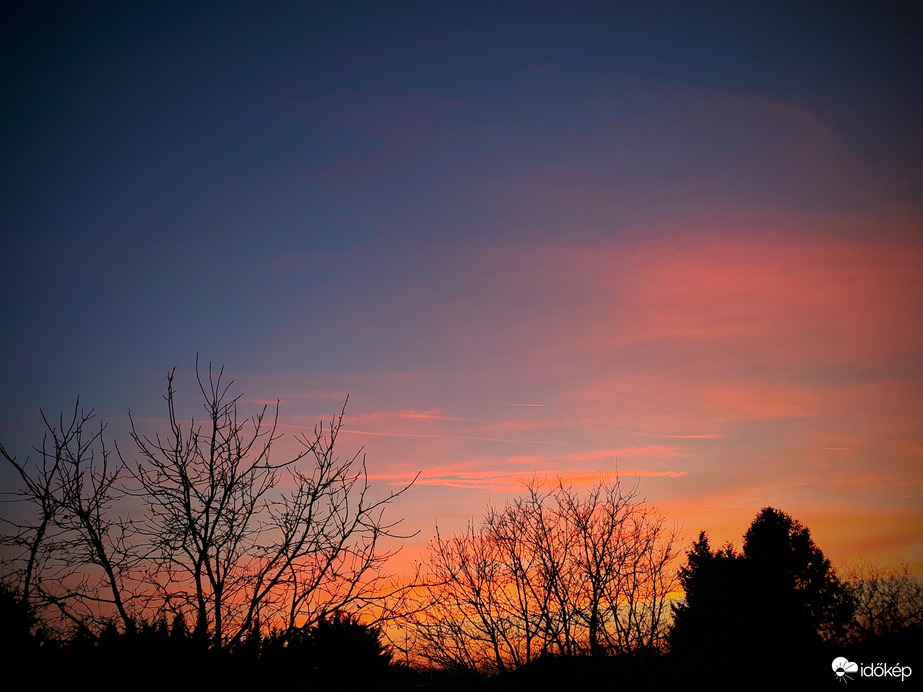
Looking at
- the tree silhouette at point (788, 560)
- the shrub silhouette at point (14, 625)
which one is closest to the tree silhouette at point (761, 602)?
the tree silhouette at point (788, 560)

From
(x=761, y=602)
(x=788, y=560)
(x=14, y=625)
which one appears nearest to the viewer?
(x=14, y=625)

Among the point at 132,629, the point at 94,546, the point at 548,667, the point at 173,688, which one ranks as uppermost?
the point at 94,546

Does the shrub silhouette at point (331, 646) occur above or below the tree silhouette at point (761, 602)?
above

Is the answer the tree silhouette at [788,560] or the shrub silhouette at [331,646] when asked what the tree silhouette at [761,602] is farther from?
the shrub silhouette at [331,646]

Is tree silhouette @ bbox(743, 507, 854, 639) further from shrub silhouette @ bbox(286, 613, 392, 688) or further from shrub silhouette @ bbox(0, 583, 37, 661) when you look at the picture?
shrub silhouette @ bbox(0, 583, 37, 661)

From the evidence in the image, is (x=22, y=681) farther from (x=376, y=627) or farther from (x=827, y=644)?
(x=827, y=644)

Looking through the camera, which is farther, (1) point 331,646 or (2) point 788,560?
(2) point 788,560

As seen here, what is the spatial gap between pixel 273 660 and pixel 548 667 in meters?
Result: 9.56

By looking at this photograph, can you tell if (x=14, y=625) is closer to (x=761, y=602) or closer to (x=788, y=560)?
(x=761, y=602)

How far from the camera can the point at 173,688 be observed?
6.15 meters

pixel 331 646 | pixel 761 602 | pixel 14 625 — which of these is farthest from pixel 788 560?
pixel 14 625

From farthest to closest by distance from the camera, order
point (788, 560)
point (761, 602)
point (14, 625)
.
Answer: point (788, 560) < point (761, 602) < point (14, 625)

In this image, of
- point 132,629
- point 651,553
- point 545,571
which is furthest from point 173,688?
point 651,553

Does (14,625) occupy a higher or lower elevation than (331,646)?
higher
